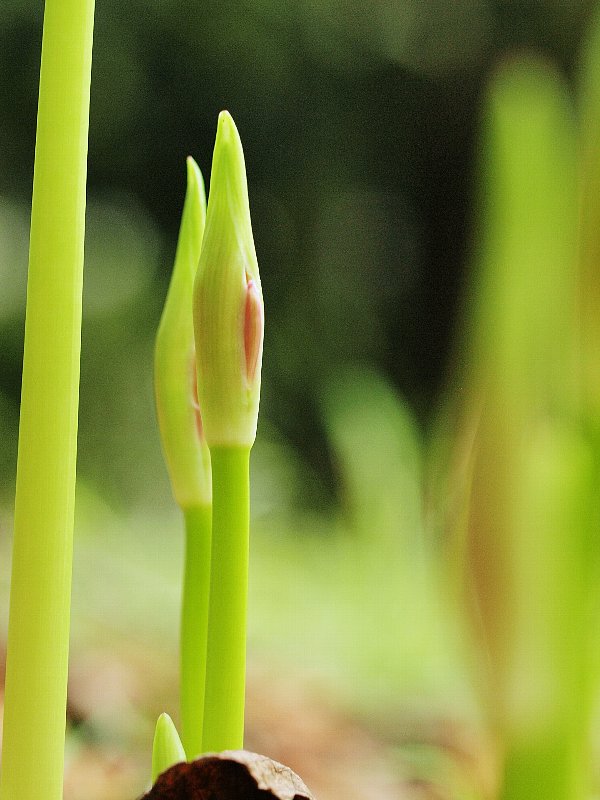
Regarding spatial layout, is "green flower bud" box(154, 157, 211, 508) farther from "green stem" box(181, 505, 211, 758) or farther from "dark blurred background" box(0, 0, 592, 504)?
"dark blurred background" box(0, 0, 592, 504)

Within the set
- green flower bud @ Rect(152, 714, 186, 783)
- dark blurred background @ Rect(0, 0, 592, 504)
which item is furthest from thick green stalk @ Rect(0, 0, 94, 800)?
dark blurred background @ Rect(0, 0, 592, 504)

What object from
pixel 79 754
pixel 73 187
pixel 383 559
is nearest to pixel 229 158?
pixel 73 187

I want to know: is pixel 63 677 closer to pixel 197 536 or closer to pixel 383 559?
pixel 197 536

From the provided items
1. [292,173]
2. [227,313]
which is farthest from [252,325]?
[292,173]

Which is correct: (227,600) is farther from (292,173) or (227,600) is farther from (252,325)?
(292,173)

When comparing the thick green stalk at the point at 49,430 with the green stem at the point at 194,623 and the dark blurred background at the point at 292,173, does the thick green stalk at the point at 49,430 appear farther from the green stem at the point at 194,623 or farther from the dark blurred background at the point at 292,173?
the dark blurred background at the point at 292,173
